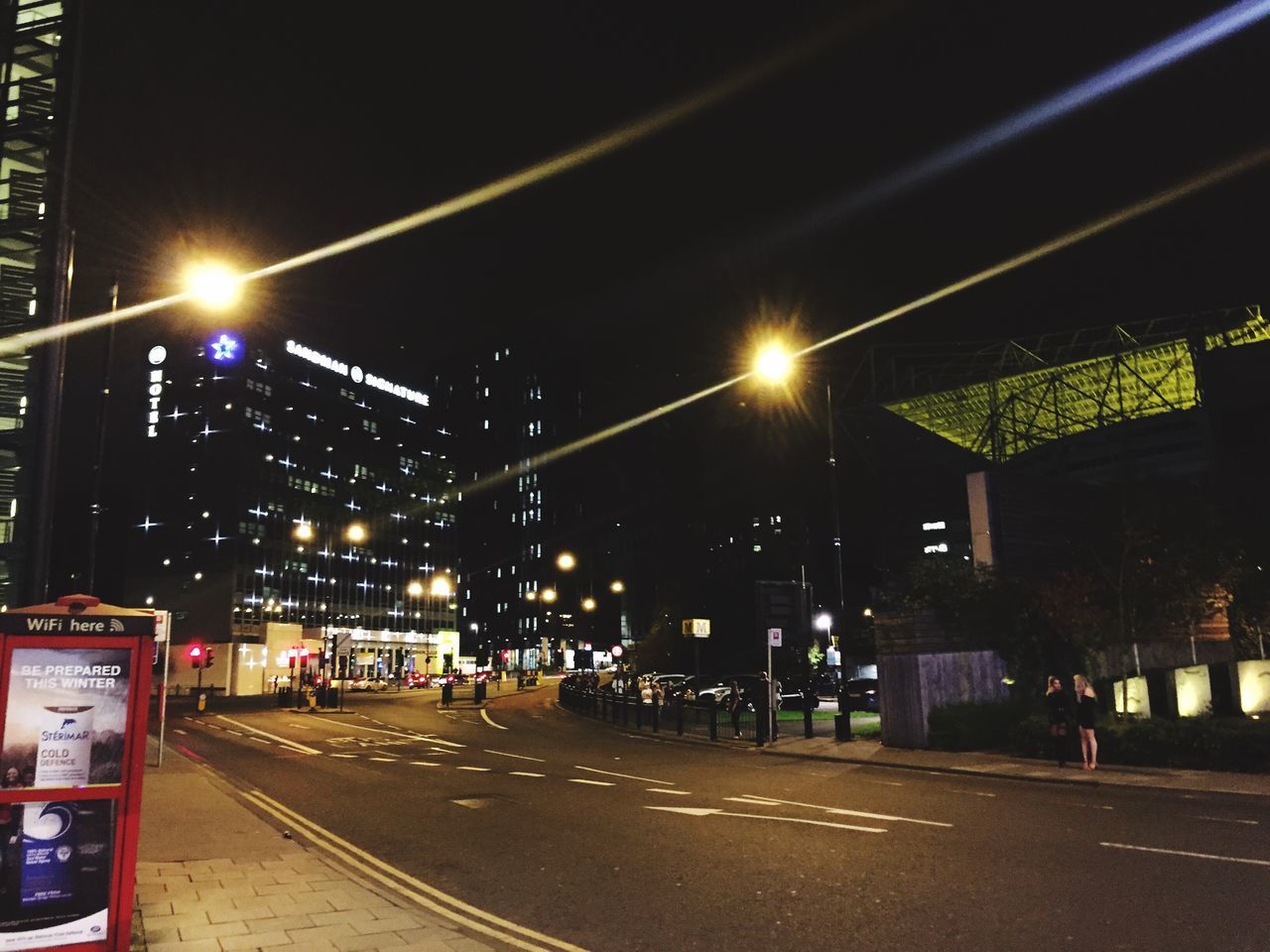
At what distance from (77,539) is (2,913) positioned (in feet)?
203

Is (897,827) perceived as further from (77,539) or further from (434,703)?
(77,539)

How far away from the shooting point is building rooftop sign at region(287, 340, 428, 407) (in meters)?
116

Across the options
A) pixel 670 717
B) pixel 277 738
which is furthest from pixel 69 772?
pixel 670 717

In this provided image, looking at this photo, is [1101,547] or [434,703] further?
[434,703]

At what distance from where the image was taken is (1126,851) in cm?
889

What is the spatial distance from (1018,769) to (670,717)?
631 inches

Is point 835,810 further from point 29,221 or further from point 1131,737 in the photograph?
point 29,221

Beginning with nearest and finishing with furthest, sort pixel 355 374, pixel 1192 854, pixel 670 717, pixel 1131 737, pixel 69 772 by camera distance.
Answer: pixel 69 772, pixel 1192 854, pixel 1131 737, pixel 670 717, pixel 355 374

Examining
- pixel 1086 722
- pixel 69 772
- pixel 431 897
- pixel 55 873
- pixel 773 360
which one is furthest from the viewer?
pixel 773 360

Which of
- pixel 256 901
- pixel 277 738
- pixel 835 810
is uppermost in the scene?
pixel 256 901

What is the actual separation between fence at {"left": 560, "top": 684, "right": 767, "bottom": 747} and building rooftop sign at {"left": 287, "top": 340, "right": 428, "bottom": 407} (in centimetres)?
8993

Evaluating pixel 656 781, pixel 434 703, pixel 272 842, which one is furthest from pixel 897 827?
pixel 434 703

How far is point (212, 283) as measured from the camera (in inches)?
501

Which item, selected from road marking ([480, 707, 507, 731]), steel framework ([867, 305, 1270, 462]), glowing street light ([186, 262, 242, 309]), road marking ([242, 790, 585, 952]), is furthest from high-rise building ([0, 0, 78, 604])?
steel framework ([867, 305, 1270, 462])
